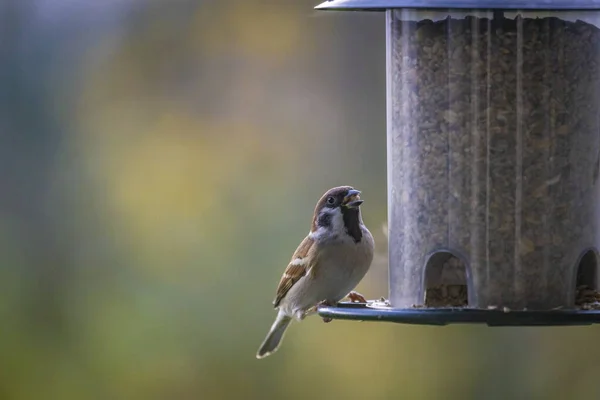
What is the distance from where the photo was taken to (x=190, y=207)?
15.1 metres

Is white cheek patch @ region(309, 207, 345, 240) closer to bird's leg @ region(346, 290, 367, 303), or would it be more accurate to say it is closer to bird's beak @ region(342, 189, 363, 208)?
bird's beak @ region(342, 189, 363, 208)

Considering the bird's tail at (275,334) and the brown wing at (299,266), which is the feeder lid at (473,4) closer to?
the brown wing at (299,266)

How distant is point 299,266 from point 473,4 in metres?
2.93

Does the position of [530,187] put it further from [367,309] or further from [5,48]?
[5,48]

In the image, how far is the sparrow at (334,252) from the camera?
28.5ft

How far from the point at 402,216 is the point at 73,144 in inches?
330

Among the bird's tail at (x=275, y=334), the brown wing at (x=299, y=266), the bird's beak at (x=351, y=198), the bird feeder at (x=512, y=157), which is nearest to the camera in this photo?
the bird feeder at (x=512, y=157)

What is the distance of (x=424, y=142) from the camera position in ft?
24.5

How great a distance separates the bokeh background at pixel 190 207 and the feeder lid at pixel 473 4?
23.3ft

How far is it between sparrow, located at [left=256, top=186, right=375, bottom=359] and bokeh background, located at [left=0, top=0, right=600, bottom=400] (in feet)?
16.2

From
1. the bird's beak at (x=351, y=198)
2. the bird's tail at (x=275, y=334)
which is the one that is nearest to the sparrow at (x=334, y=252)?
the bird's beak at (x=351, y=198)

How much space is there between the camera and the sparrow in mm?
8688

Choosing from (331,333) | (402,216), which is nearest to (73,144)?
(331,333)

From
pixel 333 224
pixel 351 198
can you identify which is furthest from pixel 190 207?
pixel 351 198
